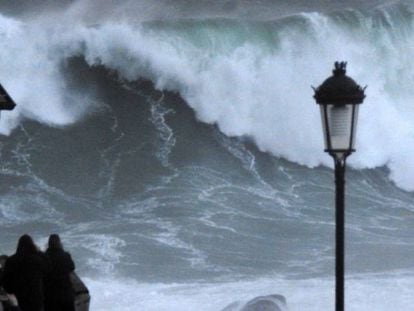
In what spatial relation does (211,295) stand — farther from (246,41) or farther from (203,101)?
(246,41)

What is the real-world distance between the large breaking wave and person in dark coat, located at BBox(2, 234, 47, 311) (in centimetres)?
1642

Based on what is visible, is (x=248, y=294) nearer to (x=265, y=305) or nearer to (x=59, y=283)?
(x=265, y=305)

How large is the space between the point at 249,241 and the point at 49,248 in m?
10.4

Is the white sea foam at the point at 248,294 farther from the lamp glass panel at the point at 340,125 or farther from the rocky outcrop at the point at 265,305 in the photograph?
the lamp glass panel at the point at 340,125

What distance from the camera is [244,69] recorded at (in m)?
29.7

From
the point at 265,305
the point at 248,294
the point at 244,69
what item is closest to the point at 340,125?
the point at 265,305

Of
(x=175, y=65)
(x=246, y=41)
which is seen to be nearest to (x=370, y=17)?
(x=246, y=41)

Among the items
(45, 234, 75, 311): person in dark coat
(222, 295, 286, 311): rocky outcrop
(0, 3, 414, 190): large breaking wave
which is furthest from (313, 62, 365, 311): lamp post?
(0, 3, 414, 190): large breaking wave

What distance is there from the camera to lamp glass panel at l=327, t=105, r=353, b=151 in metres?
7.69

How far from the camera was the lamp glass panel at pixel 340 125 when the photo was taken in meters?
7.69

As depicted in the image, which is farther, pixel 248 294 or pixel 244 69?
pixel 244 69

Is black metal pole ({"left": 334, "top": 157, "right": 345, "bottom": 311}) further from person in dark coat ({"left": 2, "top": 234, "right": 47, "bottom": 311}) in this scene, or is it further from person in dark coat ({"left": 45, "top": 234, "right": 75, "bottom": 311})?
person in dark coat ({"left": 45, "top": 234, "right": 75, "bottom": 311})

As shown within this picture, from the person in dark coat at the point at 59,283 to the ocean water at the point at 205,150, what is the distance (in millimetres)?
Answer: 5653

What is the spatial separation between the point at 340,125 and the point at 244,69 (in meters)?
22.1
